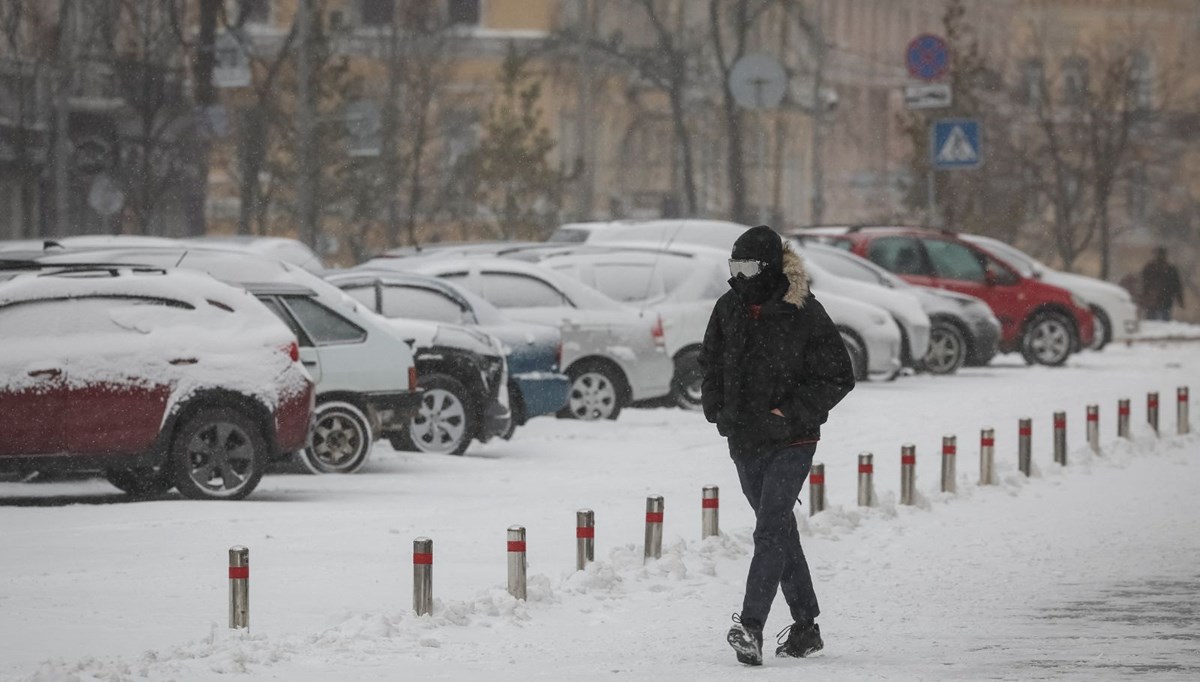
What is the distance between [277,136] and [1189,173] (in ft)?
98.0

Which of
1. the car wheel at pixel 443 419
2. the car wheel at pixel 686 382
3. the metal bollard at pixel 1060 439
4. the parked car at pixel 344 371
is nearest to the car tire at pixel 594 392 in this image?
the car wheel at pixel 686 382

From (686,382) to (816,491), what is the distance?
10.3 m

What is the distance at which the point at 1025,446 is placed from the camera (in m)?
18.7

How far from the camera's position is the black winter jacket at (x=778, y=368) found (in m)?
10.2

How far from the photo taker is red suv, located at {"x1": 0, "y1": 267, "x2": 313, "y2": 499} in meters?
16.1

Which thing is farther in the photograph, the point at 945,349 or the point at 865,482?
the point at 945,349

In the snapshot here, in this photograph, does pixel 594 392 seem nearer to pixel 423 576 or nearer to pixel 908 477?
pixel 908 477

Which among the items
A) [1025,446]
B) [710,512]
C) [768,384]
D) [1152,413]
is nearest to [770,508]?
[768,384]

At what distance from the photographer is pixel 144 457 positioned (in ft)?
54.0

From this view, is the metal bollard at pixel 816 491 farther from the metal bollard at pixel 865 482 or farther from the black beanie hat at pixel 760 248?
the black beanie hat at pixel 760 248

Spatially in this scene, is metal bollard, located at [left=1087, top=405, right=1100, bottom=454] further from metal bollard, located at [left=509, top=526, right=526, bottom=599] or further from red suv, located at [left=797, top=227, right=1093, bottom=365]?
red suv, located at [left=797, top=227, right=1093, bottom=365]

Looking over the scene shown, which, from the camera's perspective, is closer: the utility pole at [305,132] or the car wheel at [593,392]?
the car wheel at [593,392]

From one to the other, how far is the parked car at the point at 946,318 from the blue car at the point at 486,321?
9.97 metres

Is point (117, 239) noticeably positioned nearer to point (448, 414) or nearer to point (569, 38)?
point (448, 414)
